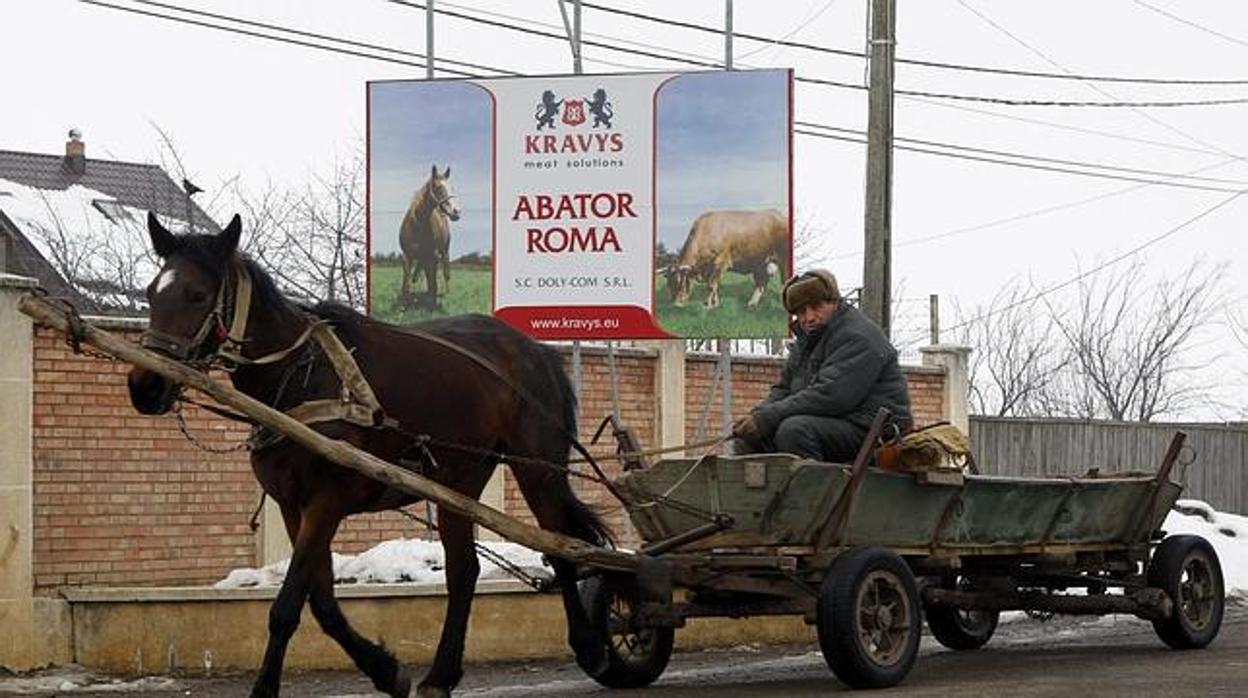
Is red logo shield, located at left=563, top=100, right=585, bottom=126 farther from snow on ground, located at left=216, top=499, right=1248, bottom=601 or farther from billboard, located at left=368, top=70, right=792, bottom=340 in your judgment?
snow on ground, located at left=216, top=499, right=1248, bottom=601

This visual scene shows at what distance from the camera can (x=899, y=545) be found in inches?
475

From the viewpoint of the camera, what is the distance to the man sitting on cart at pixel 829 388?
39.4 feet

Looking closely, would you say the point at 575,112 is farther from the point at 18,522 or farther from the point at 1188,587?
the point at 1188,587

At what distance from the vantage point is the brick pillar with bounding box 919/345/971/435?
70.1 feet

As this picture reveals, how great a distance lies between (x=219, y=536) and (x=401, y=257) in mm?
3582

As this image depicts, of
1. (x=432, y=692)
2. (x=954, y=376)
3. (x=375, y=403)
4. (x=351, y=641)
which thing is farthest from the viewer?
(x=954, y=376)

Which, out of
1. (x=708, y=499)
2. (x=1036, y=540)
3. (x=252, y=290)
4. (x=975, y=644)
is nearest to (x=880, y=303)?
(x=975, y=644)

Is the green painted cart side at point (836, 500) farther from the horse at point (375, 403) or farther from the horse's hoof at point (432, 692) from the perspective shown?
the horse's hoof at point (432, 692)

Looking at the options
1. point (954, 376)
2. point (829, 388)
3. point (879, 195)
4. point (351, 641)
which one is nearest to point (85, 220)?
point (954, 376)

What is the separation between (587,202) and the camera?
690 inches

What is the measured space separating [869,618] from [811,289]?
6.06 ft

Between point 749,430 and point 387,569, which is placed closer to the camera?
point 749,430

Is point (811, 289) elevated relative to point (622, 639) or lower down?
elevated

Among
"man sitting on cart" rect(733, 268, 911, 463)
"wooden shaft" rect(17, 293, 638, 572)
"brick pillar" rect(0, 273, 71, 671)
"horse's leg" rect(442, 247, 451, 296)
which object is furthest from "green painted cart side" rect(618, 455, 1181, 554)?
"horse's leg" rect(442, 247, 451, 296)
